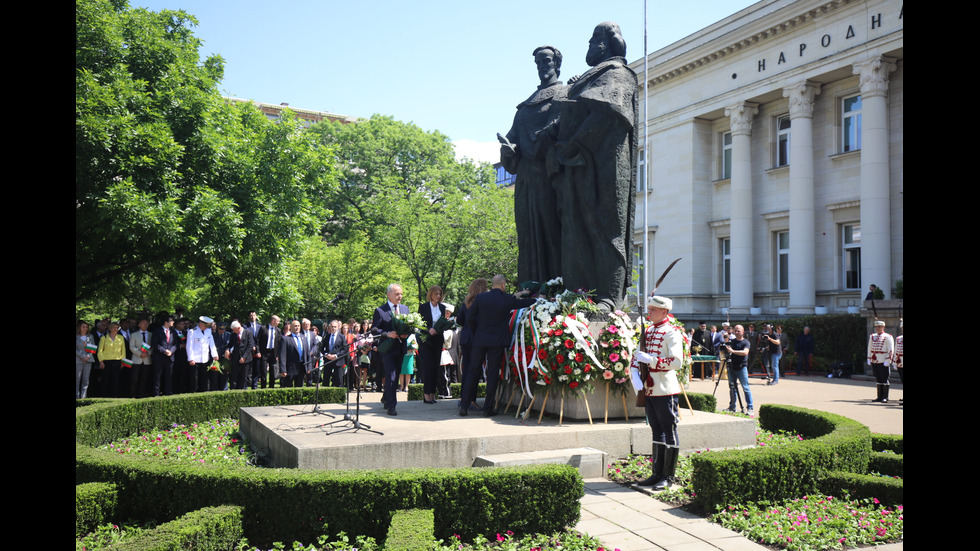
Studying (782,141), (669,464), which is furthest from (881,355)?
(782,141)

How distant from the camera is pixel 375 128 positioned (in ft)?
149

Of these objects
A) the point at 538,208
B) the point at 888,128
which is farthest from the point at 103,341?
the point at 888,128

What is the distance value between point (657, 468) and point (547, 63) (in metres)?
6.68

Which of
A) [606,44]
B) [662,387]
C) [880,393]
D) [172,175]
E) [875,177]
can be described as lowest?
[880,393]

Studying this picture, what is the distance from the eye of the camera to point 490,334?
9.44m

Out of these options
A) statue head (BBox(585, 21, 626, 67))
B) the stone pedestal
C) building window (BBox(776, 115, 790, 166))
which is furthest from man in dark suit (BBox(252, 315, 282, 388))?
building window (BBox(776, 115, 790, 166))

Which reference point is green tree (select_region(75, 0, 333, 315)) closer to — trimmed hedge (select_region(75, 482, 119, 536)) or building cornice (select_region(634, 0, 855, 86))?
trimmed hedge (select_region(75, 482, 119, 536))

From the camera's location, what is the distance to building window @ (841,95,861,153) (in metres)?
29.6

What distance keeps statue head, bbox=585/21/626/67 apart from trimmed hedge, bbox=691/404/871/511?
229 inches

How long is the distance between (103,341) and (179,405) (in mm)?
5044

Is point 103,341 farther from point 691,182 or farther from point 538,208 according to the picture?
point 691,182

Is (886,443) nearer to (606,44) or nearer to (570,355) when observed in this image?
(570,355)

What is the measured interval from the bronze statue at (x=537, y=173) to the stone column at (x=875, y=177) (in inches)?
A: 829
